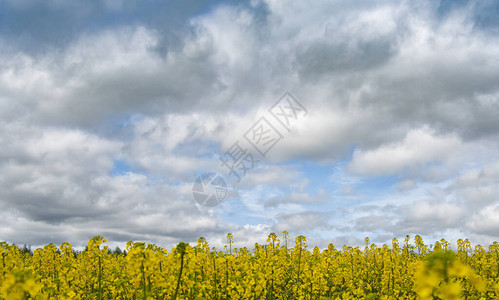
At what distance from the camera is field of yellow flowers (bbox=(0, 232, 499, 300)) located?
186 inches

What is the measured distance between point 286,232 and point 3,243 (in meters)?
9.80

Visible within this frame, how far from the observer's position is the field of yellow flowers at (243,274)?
15.5 feet

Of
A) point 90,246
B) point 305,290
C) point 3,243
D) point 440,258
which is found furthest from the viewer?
point 305,290

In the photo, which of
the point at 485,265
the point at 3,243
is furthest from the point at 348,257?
the point at 3,243

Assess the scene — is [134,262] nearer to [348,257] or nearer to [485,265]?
[348,257]

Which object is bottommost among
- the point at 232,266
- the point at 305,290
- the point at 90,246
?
the point at 305,290

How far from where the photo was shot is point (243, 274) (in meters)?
12.7

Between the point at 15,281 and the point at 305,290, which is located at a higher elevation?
the point at 15,281

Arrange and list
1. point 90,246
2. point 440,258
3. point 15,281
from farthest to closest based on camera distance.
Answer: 1. point 90,246
2. point 15,281
3. point 440,258

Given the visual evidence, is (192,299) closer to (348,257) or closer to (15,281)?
(15,281)

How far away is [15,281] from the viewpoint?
4.79 meters

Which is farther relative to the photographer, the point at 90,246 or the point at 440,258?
the point at 90,246

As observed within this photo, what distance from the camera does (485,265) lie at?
56.7ft

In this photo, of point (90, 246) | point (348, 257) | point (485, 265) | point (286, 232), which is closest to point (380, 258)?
point (348, 257)
